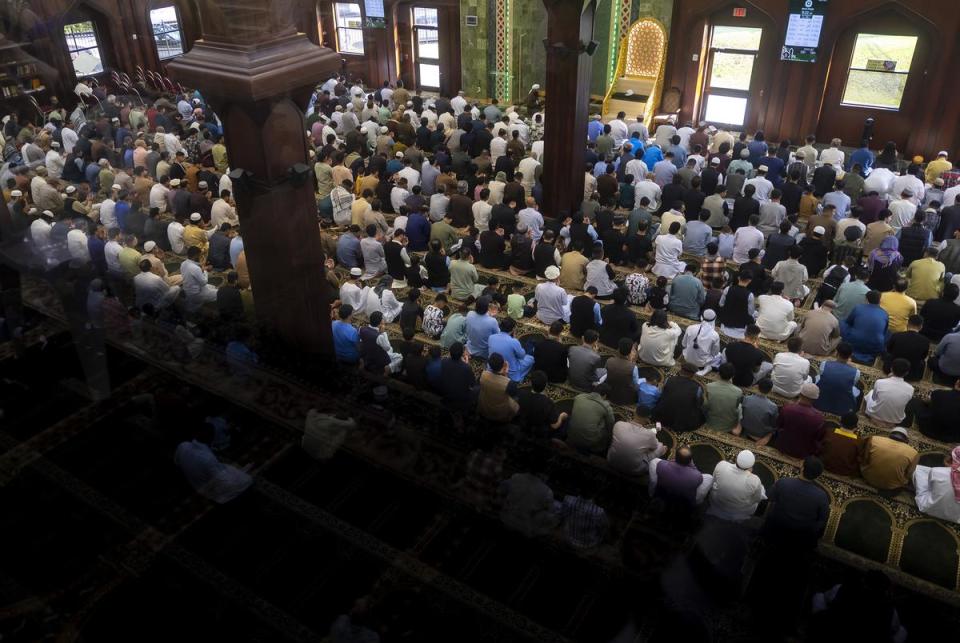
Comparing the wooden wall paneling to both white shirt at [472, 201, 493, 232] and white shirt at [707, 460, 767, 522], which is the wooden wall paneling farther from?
white shirt at [707, 460, 767, 522]

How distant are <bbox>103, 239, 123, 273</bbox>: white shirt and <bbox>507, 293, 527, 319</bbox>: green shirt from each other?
3.68m

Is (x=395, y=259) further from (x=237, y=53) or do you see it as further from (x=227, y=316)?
(x=237, y=53)

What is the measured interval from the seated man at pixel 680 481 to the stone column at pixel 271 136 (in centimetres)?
221

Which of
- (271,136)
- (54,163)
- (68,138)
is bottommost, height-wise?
(54,163)

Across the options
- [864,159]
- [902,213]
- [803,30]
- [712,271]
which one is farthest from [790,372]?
[803,30]

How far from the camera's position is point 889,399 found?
5113mm

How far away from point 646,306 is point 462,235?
2.41m

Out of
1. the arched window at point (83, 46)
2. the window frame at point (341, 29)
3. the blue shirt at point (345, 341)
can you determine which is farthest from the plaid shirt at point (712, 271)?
the arched window at point (83, 46)

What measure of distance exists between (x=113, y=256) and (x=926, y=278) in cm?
737

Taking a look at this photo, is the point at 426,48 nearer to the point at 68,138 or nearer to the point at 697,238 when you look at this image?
the point at 68,138

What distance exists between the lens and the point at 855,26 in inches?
401

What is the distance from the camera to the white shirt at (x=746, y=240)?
7301mm

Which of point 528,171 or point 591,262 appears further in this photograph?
point 528,171

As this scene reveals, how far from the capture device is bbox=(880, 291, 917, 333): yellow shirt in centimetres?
598
